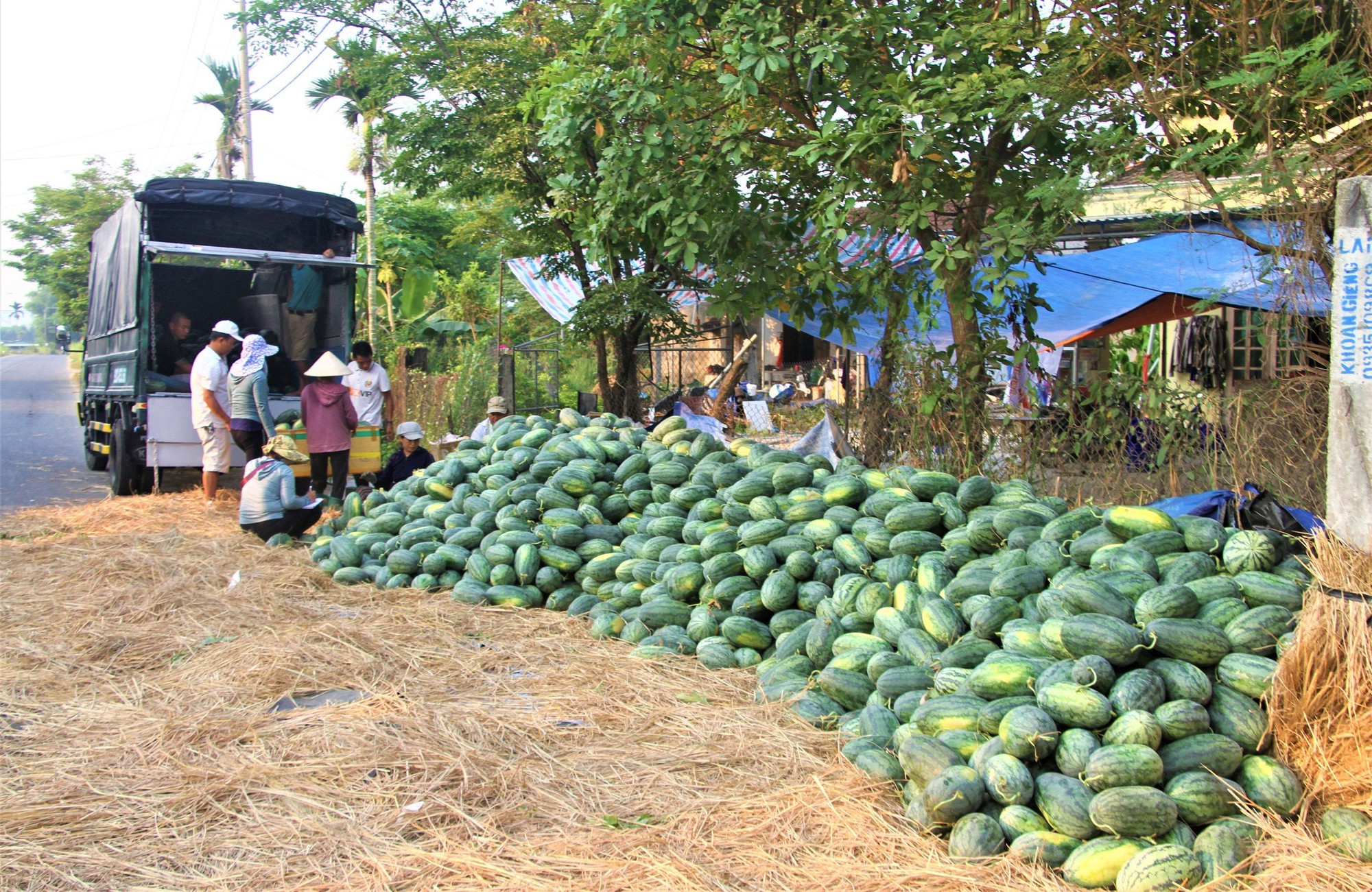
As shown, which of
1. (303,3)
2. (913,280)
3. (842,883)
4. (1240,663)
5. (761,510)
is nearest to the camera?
(842,883)

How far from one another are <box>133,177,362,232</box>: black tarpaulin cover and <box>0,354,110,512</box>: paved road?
3969 mm

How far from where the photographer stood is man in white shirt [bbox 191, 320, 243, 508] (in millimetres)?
10477

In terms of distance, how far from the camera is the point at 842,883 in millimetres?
3162

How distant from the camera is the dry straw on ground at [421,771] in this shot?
3.26 m

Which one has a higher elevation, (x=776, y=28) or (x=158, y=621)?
(x=776, y=28)

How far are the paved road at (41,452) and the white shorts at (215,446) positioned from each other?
2.53 m

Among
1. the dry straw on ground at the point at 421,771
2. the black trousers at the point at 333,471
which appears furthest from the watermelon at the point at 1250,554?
the black trousers at the point at 333,471

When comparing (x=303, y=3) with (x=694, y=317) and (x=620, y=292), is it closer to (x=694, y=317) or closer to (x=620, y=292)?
(x=620, y=292)

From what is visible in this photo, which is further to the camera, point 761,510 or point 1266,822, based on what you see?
point 761,510

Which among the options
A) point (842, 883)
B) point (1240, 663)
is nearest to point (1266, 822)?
point (1240, 663)

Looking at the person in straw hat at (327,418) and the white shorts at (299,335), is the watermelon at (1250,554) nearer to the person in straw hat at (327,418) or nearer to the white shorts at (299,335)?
the person in straw hat at (327,418)

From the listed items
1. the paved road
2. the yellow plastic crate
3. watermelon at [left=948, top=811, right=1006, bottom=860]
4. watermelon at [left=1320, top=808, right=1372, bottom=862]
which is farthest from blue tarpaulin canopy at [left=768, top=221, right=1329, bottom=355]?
the paved road

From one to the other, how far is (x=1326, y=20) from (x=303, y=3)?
46.1ft

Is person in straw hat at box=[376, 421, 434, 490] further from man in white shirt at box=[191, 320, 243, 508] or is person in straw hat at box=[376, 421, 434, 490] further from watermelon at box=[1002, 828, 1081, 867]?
watermelon at box=[1002, 828, 1081, 867]
